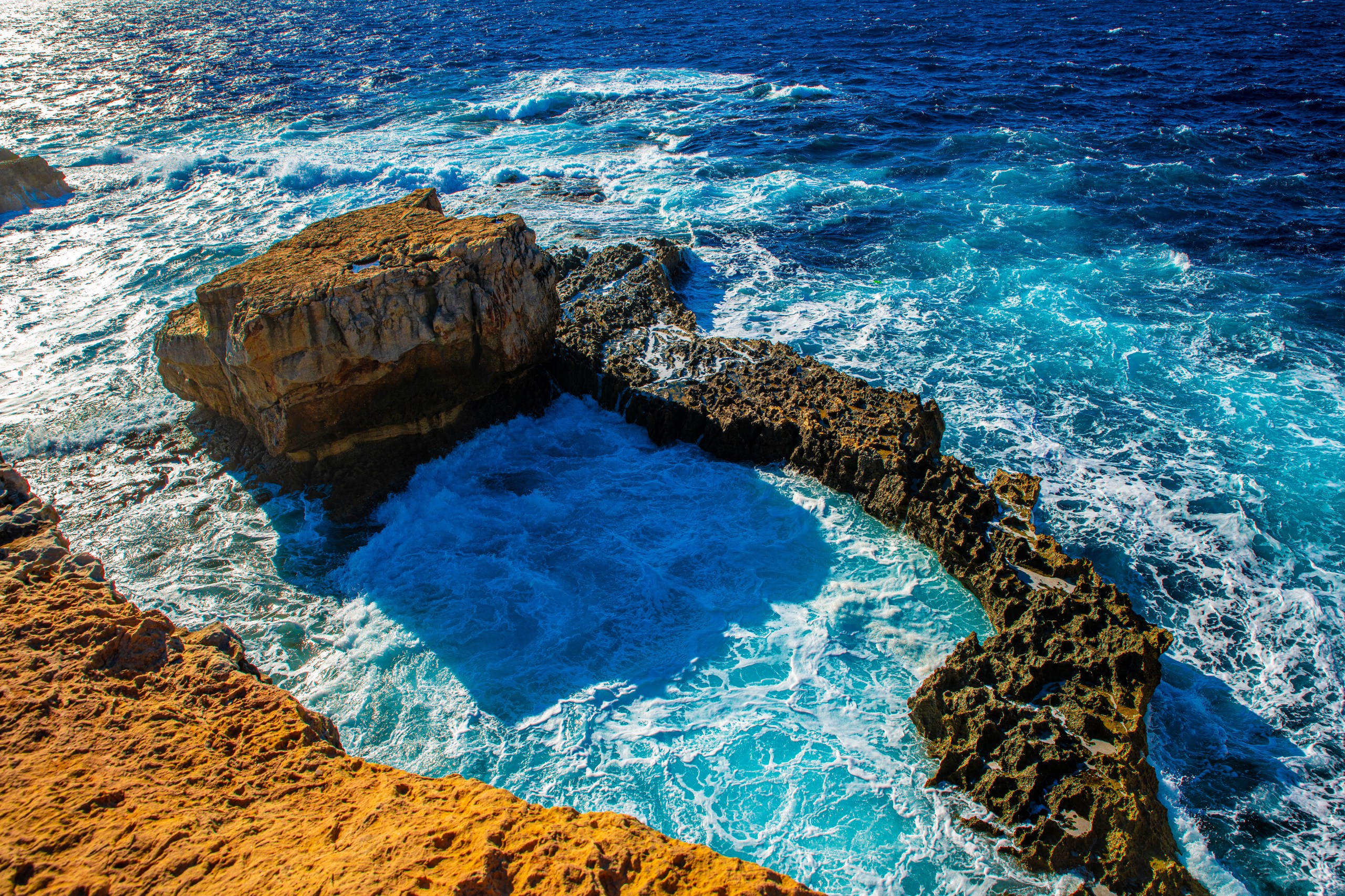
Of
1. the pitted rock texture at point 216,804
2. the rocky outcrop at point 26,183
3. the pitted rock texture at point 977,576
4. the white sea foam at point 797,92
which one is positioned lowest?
the pitted rock texture at point 977,576

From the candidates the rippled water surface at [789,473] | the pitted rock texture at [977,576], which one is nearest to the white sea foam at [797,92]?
the rippled water surface at [789,473]

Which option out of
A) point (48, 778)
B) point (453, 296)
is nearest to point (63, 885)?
point (48, 778)

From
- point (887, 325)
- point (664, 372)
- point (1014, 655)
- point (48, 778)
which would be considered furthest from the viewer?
point (887, 325)

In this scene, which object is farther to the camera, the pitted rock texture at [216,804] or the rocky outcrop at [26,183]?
the rocky outcrop at [26,183]

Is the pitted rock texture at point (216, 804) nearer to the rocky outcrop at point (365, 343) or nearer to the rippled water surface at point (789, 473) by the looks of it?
the rippled water surface at point (789, 473)

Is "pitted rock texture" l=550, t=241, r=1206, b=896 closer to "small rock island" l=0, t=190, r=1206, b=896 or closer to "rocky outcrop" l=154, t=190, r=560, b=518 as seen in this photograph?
"small rock island" l=0, t=190, r=1206, b=896

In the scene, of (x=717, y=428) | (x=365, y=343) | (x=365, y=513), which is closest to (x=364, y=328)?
(x=365, y=343)

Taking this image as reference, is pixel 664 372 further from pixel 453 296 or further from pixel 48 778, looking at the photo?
pixel 48 778
